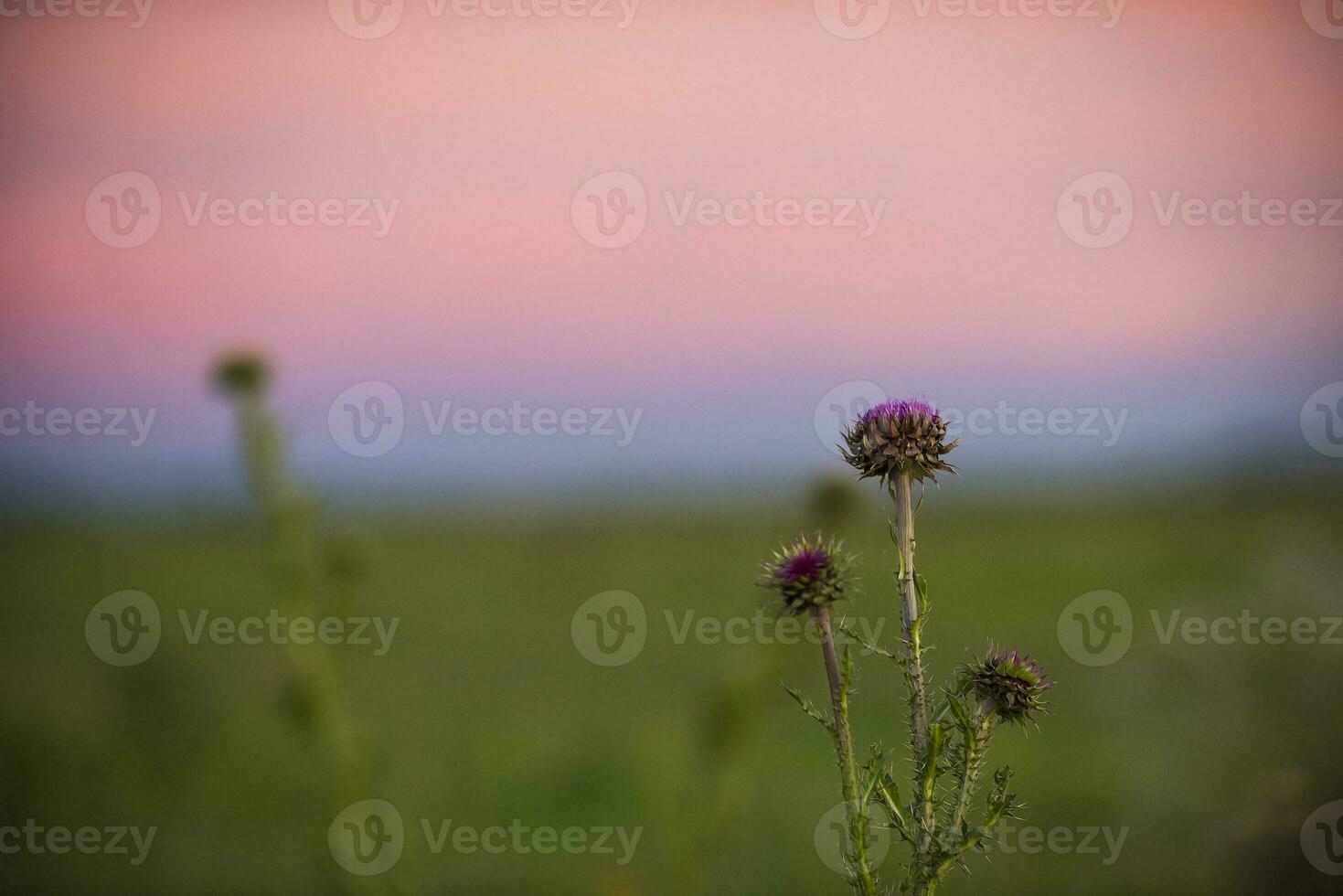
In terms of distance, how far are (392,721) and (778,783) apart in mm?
4272

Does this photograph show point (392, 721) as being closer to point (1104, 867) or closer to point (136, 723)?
point (136, 723)

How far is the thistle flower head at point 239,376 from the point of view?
479 cm

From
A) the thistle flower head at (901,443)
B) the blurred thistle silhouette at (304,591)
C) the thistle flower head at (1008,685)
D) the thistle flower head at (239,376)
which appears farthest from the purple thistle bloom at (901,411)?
the thistle flower head at (239,376)

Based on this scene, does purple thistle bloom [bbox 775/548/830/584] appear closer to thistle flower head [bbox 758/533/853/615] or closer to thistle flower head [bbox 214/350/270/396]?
thistle flower head [bbox 758/533/853/615]

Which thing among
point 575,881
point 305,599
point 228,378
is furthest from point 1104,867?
point 228,378

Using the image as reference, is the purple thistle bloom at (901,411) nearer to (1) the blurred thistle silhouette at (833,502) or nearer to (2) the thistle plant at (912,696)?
(2) the thistle plant at (912,696)

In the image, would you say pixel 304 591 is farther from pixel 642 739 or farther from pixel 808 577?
pixel 642 739

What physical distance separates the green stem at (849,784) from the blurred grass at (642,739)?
1.10 m

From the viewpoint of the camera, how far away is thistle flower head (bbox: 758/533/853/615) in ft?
7.41

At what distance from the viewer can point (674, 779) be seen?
26.5 ft

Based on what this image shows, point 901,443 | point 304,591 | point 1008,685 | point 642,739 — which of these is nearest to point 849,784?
point 1008,685

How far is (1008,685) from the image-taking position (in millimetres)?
2361

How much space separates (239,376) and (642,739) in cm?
599

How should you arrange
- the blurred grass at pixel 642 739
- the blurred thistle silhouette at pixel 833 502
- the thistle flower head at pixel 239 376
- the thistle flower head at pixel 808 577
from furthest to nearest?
the blurred grass at pixel 642 739 → the thistle flower head at pixel 239 376 → the blurred thistle silhouette at pixel 833 502 → the thistle flower head at pixel 808 577
